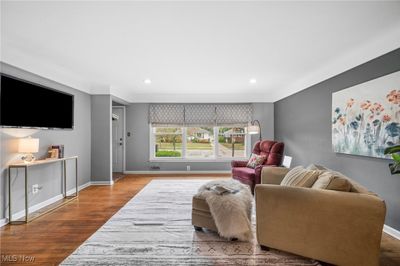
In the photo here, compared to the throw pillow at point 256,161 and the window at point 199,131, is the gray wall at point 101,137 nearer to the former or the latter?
the window at point 199,131

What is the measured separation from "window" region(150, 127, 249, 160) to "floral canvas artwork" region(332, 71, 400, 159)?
3.43 m

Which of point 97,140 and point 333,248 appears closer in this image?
point 333,248

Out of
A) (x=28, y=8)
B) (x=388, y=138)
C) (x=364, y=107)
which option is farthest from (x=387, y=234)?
(x=28, y=8)

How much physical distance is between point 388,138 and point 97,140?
211 inches

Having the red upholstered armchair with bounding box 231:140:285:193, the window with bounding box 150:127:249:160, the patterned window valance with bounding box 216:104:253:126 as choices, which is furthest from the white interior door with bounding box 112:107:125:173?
the red upholstered armchair with bounding box 231:140:285:193

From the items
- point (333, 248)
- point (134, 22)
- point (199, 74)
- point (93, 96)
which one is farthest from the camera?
point (93, 96)

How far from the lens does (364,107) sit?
3150 mm

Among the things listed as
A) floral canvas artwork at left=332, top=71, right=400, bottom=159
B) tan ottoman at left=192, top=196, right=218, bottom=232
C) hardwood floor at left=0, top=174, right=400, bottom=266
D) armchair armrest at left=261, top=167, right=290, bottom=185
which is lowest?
hardwood floor at left=0, top=174, right=400, bottom=266

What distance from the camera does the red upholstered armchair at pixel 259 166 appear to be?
442cm

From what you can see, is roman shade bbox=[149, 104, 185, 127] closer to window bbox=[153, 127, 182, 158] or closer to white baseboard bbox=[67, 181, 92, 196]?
window bbox=[153, 127, 182, 158]

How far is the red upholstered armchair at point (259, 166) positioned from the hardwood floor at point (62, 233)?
2077 millimetres

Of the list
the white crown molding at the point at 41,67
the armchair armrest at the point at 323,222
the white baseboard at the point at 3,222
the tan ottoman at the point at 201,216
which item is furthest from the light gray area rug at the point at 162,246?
the white crown molding at the point at 41,67

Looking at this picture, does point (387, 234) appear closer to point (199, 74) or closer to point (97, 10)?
point (199, 74)

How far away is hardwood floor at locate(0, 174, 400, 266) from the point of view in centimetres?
231
